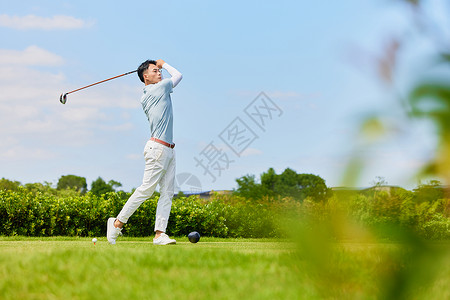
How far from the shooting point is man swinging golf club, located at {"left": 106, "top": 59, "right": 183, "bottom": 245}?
7551mm

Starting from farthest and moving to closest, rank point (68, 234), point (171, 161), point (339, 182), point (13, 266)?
point (68, 234)
point (171, 161)
point (13, 266)
point (339, 182)

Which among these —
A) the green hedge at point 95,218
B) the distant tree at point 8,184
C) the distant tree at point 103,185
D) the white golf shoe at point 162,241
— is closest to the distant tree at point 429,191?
the white golf shoe at point 162,241

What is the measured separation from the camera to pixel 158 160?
750 centimetres

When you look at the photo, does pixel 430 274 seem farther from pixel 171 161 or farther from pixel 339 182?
pixel 171 161

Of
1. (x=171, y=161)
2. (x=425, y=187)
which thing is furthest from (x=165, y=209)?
(x=425, y=187)

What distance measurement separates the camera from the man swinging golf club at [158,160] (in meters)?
7.55

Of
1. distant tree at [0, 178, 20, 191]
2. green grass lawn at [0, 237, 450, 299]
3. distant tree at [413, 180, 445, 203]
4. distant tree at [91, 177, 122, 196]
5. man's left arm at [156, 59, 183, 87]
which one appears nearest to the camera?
distant tree at [413, 180, 445, 203]

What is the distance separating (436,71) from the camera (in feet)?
2.47

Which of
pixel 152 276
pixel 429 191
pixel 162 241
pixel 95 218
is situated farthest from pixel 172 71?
pixel 429 191

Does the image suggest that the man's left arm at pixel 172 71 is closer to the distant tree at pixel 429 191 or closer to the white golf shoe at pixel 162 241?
the white golf shoe at pixel 162 241

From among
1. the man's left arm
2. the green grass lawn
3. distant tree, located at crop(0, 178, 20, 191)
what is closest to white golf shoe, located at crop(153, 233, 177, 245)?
the man's left arm

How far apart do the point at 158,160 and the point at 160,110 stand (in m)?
0.80

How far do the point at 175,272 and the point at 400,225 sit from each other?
2.74 m

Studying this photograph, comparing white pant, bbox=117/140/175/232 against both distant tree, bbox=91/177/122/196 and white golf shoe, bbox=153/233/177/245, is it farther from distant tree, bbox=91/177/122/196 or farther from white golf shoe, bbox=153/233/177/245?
distant tree, bbox=91/177/122/196
